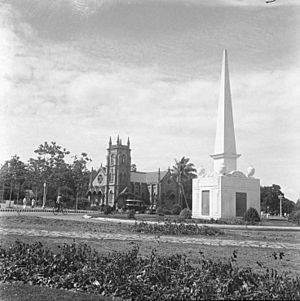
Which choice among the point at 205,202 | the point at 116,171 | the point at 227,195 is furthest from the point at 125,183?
the point at 227,195

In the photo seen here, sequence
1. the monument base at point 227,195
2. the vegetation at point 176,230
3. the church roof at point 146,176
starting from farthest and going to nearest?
1. the church roof at point 146,176
2. the monument base at point 227,195
3. the vegetation at point 176,230

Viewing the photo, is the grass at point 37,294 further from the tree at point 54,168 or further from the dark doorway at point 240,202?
the tree at point 54,168

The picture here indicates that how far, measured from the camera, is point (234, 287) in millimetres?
5266

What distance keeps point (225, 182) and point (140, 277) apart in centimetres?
2350

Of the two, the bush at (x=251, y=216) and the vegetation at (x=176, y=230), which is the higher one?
the bush at (x=251, y=216)

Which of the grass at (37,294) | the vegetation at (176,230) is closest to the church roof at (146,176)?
the vegetation at (176,230)

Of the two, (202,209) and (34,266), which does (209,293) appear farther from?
(202,209)

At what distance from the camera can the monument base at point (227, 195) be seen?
2869cm

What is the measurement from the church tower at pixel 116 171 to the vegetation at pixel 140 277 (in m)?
87.5

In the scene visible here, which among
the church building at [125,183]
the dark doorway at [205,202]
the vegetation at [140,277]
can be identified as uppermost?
the church building at [125,183]

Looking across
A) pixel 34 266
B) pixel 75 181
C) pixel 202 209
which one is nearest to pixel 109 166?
pixel 75 181

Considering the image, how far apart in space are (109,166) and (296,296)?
95441 mm

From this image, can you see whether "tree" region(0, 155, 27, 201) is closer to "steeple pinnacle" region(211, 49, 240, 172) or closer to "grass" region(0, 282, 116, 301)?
"grass" region(0, 282, 116, 301)

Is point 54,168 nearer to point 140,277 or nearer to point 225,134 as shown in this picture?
point 225,134
